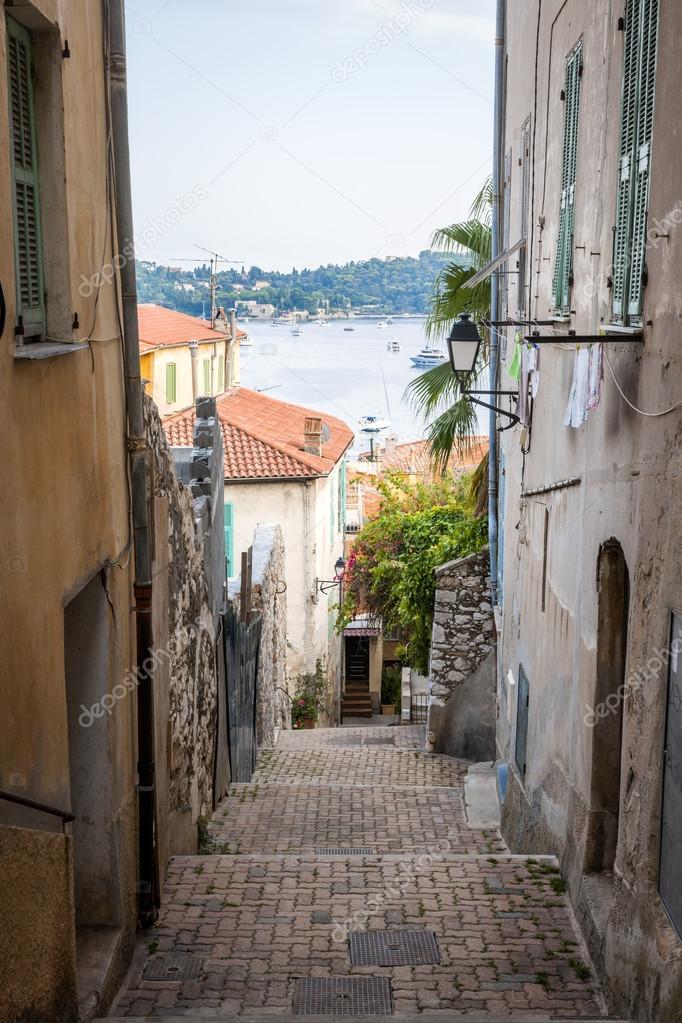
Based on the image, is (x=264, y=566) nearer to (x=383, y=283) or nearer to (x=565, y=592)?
(x=565, y=592)

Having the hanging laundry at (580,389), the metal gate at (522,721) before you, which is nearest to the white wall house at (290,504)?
the metal gate at (522,721)

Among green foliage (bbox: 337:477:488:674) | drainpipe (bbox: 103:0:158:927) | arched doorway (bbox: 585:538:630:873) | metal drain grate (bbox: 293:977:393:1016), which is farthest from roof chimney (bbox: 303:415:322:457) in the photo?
metal drain grate (bbox: 293:977:393:1016)

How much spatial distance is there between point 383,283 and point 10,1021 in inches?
1574

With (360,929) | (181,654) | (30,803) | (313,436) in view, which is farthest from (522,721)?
(313,436)

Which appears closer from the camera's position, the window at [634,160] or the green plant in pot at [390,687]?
the window at [634,160]

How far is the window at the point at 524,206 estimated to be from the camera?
10.4m

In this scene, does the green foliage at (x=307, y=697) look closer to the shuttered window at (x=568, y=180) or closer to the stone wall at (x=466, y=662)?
the stone wall at (x=466, y=662)

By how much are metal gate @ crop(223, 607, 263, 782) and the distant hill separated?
22.4m

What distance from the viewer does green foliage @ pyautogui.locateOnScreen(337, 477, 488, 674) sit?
54.7 ft

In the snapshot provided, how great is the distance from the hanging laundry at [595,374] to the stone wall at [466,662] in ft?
29.3

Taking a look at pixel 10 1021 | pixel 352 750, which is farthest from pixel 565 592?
pixel 352 750

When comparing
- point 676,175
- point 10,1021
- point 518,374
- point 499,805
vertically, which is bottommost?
point 499,805

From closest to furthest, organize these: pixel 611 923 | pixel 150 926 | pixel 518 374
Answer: pixel 611 923
pixel 150 926
pixel 518 374

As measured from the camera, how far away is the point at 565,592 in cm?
759
